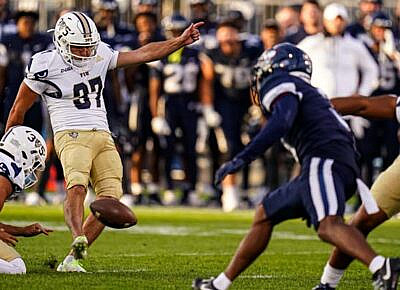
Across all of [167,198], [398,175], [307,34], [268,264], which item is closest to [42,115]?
[167,198]

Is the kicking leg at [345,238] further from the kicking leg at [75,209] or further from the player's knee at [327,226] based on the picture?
the kicking leg at [75,209]

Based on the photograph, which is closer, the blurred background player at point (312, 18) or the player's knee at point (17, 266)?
the player's knee at point (17, 266)

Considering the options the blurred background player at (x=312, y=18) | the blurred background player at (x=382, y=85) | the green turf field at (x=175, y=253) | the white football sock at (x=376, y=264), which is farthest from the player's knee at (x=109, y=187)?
the blurred background player at (x=382, y=85)

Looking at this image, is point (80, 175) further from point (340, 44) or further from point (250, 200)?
point (250, 200)

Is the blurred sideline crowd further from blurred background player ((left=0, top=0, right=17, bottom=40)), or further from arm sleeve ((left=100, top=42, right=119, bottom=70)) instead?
arm sleeve ((left=100, top=42, right=119, bottom=70))

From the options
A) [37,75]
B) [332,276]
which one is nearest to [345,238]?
[332,276]

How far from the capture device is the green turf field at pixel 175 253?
669cm

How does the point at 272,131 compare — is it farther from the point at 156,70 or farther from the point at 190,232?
the point at 156,70

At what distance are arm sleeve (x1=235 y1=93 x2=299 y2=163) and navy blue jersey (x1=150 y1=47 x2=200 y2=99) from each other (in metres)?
8.01

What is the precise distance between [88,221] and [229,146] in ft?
21.3

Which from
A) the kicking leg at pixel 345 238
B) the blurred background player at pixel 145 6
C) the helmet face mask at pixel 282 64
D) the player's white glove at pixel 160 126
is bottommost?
the player's white glove at pixel 160 126

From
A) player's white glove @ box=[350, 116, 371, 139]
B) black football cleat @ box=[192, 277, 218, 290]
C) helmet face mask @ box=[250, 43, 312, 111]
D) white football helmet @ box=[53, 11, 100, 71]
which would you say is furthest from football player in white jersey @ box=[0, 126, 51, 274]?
player's white glove @ box=[350, 116, 371, 139]

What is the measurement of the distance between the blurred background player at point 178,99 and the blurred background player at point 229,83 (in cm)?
20

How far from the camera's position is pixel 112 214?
6.73 meters
